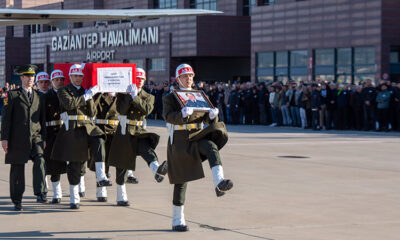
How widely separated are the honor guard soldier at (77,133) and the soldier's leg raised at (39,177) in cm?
19

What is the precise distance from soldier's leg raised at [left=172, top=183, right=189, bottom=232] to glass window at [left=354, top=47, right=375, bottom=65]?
2818 cm

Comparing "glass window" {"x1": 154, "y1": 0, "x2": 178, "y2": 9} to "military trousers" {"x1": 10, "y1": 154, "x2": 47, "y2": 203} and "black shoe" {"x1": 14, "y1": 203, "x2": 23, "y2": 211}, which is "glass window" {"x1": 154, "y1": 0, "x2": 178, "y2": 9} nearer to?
"military trousers" {"x1": 10, "y1": 154, "x2": 47, "y2": 203}

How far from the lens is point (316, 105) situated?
29.2m

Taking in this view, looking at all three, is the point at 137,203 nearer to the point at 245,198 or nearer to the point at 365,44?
the point at 245,198

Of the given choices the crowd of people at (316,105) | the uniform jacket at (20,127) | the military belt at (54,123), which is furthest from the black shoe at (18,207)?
the crowd of people at (316,105)

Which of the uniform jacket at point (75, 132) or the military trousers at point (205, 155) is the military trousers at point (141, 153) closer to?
the uniform jacket at point (75, 132)

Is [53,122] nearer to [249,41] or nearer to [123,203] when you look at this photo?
[123,203]

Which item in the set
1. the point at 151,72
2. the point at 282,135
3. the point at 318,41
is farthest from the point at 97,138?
the point at 151,72

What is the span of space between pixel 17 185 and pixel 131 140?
158 centimetres

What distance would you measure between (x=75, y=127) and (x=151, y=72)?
43108 millimetres

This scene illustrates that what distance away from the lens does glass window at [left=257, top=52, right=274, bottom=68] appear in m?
42.7

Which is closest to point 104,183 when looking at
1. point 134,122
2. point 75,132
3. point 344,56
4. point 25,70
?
point 75,132

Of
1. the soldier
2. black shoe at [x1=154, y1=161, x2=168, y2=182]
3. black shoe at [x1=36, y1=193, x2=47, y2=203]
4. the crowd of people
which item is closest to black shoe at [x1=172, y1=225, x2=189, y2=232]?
black shoe at [x1=154, y1=161, x2=168, y2=182]

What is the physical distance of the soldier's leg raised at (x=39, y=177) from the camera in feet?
35.6
